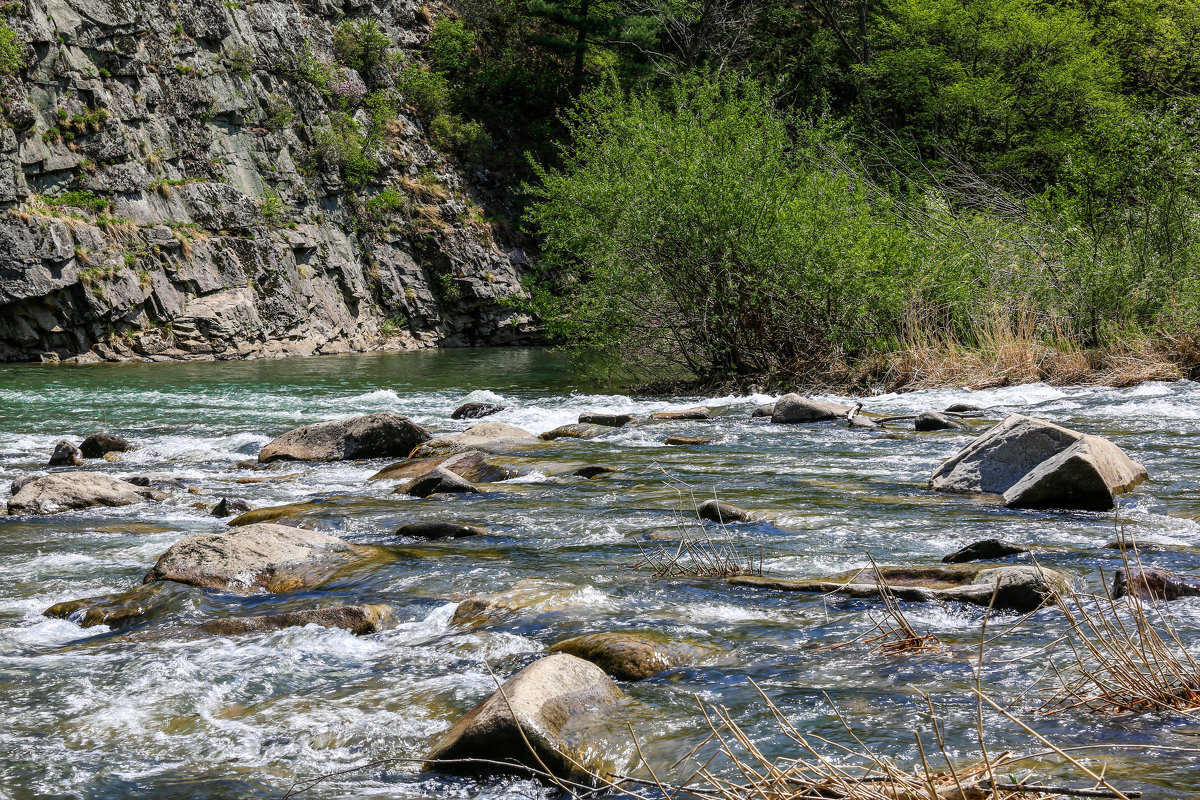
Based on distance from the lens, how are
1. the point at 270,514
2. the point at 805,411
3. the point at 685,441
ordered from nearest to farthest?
1. the point at 270,514
2. the point at 685,441
3. the point at 805,411

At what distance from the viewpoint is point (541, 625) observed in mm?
4582

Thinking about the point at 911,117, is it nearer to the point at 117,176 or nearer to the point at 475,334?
the point at 475,334

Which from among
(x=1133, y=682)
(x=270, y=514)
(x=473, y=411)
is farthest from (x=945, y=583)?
(x=473, y=411)

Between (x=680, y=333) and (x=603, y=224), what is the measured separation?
2421mm

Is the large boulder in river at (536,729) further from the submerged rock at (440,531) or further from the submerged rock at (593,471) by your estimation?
the submerged rock at (593,471)

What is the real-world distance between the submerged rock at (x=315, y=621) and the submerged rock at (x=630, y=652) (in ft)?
3.56

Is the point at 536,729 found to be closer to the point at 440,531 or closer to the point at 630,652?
the point at 630,652

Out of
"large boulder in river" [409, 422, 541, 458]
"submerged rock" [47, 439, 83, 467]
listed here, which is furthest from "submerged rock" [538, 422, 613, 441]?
"submerged rock" [47, 439, 83, 467]

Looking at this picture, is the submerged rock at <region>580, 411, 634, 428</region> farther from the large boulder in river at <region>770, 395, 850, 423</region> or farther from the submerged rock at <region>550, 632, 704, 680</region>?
the submerged rock at <region>550, 632, 704, 680</region>

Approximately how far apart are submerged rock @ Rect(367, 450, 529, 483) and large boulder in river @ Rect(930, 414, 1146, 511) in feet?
13.1

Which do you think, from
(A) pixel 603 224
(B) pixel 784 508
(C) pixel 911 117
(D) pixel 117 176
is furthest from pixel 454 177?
(B) pixel 784 508

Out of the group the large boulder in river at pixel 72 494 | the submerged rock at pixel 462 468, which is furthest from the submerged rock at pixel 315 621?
the submerged rock at pixel 462 468

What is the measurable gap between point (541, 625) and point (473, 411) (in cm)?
1029

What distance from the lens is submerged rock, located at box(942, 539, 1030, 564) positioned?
5.18 m
